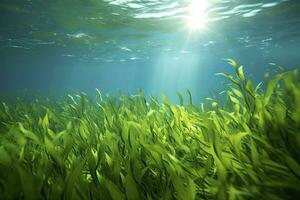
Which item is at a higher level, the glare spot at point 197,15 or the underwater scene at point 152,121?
the glare spot at point 197,15

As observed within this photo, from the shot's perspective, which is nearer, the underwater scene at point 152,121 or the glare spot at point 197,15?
the underwater scene at point 152,121

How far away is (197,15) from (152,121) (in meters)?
15.6

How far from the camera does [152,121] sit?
15.2 feet

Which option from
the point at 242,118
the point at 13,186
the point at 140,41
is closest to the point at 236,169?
the point at 242,118

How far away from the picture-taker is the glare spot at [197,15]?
16.0m

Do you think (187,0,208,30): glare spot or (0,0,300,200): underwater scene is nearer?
(0,0,300,200): underwater scene

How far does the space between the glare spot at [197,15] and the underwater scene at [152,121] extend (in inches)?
2.9

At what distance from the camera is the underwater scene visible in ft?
7.52

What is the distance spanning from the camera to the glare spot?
52.4 ft

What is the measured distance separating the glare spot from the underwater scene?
75 mm

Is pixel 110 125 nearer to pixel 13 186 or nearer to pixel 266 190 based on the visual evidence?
pixel 13 186

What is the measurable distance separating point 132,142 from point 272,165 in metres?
1.41

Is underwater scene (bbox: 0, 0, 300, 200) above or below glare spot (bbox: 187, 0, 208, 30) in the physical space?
below

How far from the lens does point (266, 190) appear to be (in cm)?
228
